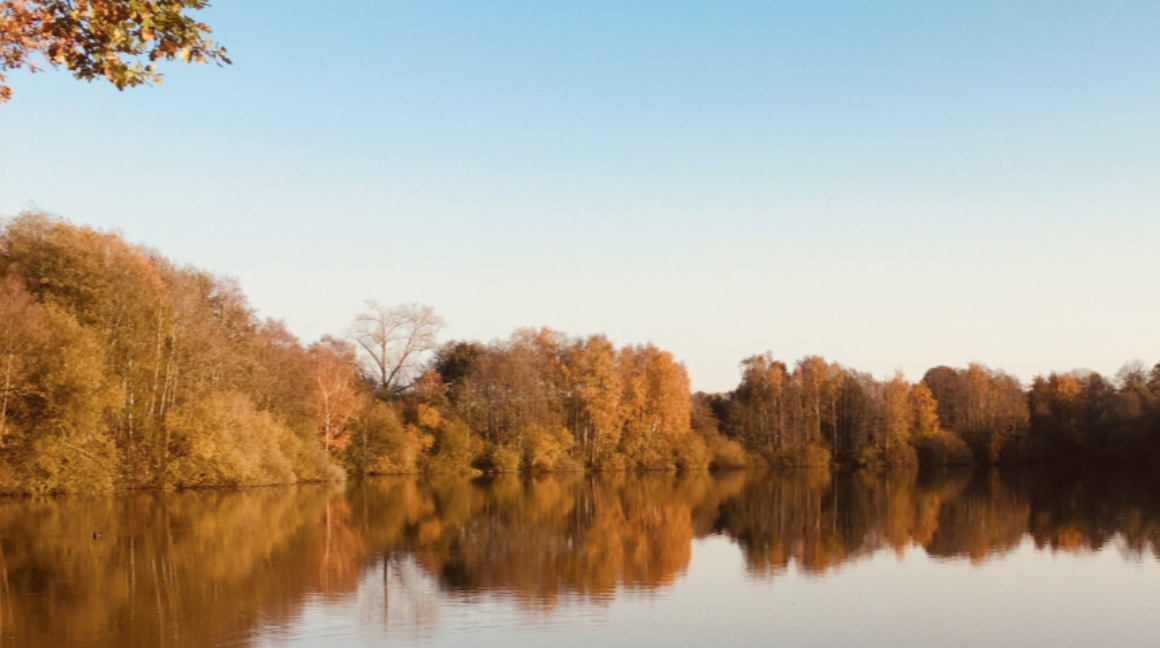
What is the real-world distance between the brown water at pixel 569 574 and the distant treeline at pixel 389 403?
156 inches

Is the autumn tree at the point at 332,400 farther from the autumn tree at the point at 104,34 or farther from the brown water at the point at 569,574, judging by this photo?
A: the autumn tree at the point at 104,34

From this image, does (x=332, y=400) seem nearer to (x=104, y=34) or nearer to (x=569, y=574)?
(x=569, y=574)

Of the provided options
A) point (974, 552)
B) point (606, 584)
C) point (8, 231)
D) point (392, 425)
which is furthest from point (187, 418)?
point (974, 552)

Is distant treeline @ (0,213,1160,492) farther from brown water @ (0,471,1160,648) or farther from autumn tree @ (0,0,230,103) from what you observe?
autumn tree @ (0,0,230,103)

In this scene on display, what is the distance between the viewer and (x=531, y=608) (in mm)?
15352

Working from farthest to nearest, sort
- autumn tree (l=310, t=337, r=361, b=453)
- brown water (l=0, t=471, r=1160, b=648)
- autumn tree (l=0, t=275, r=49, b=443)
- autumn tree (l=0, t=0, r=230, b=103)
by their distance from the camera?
autumn tree (l=310, t=337, r=361, b=453) → autumn tree (l=0, t=275, r=49, b=443) → brown water (l=0, t=471, r=1160, b=648) → autumn tree (l=0, t=0, r=230, b=103)

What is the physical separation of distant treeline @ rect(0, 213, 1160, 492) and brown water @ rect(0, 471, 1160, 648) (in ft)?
13.0

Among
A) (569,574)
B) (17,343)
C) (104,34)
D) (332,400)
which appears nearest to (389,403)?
(332,400)

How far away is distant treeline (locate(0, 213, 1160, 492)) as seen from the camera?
35.2 meters

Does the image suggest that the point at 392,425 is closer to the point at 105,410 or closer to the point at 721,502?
the point at 105,410

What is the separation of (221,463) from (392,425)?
1769 cm

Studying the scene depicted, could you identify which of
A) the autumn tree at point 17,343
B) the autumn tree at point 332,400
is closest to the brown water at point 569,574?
the autumn tree at point 17,343

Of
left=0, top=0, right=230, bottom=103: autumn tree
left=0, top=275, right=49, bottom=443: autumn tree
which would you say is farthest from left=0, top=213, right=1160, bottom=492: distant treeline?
left=0, top=0, right=230, bottom=103: autumn tree

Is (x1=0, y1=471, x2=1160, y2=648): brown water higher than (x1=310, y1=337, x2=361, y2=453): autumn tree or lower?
lower
